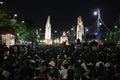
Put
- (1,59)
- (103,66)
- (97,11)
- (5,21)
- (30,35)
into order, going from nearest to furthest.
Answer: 1. (103,66)
2. (1,59)
3. (97,11)
4. (5,21)
5. (30,35)

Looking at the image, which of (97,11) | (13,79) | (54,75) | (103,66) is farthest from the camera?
(97,11)

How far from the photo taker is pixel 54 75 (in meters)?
18.6

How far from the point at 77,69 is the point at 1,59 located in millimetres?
10732

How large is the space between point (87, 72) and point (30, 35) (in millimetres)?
125954

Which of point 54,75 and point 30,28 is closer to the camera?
point 54,75

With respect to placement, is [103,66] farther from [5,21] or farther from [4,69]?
[5,21]

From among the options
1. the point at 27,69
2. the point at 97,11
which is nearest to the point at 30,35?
the point at 97,11

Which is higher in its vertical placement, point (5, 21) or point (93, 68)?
point (5, 21)

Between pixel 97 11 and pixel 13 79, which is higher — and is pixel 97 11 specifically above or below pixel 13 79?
above

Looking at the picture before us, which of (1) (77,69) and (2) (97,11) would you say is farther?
(2) (97,11)

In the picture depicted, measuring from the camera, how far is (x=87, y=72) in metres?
19.3

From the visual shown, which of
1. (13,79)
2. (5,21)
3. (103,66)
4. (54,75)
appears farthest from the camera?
(5,21)

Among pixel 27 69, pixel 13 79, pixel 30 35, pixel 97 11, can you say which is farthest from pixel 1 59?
pixel 30 35

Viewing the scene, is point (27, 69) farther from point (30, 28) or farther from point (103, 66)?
point (30, 28)
